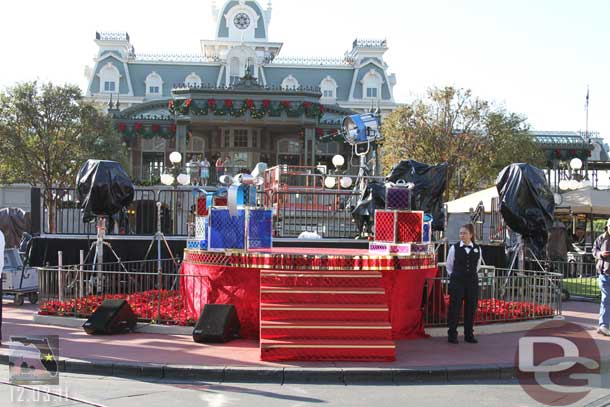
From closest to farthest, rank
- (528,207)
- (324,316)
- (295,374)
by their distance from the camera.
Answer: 1. (295,374)
2. (324,316)
3. (528,207)

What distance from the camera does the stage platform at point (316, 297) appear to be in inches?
389

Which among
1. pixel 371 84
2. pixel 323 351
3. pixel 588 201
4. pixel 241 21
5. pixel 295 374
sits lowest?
pixel 295 374

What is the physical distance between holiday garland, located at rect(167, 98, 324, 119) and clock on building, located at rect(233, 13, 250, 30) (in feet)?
133

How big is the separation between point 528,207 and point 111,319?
9903mm

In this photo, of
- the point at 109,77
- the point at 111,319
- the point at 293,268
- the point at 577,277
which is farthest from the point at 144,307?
the point at 109,77

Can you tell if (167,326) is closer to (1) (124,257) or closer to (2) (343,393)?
(2) (343,393)

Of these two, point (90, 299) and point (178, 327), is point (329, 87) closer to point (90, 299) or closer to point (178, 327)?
point (90, 299)

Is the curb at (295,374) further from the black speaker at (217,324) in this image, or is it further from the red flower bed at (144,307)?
the red flower bed at (144,307)

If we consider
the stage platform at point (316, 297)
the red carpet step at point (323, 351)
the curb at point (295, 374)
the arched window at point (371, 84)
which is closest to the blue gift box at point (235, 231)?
the stage platform at point (316, 297)

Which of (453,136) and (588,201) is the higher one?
(453,136)

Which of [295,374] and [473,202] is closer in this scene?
[295,374]

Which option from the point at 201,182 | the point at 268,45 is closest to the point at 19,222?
the point at 201,182

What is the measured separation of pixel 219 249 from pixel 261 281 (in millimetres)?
1148

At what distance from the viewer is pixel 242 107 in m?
36.5
